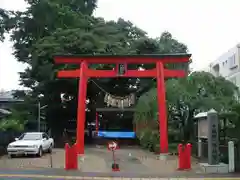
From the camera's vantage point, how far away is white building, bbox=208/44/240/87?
47719 mm

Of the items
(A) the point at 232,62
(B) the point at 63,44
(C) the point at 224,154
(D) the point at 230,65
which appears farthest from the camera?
(D) the point at 230,65

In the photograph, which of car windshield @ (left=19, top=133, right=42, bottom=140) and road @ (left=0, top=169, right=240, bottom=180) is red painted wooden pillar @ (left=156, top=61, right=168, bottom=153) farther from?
road @ (left=0, top=169, right=240, bottom=180)

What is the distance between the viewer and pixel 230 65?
51844 mm

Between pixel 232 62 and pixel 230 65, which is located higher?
pixel 232 62

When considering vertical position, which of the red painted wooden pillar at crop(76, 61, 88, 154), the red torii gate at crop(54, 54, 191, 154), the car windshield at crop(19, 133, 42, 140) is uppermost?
the red torii gate at crop(54, 54, 191, 154)

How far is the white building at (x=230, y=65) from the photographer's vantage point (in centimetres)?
4772

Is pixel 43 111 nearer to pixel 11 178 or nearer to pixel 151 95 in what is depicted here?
pixel 151 95

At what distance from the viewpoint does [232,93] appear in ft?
89.9

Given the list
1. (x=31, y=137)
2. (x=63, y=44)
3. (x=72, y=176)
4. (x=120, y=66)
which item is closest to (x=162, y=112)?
(x=120, y=66)

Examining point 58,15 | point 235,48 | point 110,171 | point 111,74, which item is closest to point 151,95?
point 111,74

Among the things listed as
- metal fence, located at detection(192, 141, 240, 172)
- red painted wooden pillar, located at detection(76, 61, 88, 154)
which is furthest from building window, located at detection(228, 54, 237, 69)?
metal fence, located at detection(192, 141, 240, 172)

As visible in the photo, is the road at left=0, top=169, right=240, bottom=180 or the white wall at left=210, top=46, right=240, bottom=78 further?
the white wall at left=210, top=46, right=240, bottom=78

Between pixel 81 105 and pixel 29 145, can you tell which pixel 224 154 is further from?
pixel 29 145

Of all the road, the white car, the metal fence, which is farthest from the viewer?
the white car
